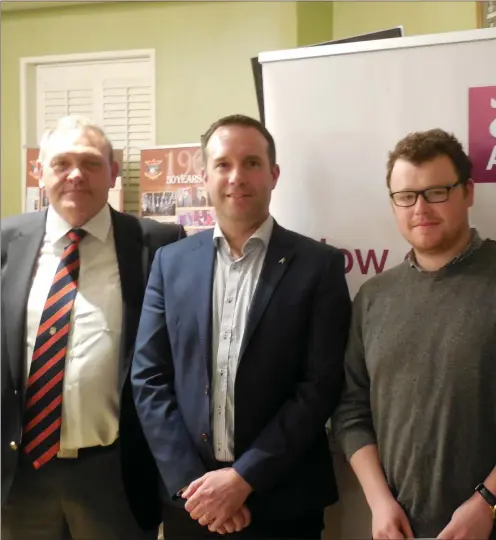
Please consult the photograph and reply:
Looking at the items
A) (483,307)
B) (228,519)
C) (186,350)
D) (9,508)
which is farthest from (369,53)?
(9,508)

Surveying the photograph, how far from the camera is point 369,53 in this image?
1683 millimetres

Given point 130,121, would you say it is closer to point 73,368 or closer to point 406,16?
point 406,16

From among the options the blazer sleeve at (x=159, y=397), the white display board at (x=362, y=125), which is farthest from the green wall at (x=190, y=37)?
the blazer sleeve at (x=159, y=397)

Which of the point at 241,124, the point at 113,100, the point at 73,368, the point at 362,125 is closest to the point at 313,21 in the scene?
the point at 113,100

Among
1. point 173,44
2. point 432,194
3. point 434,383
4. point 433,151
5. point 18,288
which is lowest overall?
point 434,383

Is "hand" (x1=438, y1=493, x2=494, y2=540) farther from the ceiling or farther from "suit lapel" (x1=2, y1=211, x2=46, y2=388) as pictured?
the ceiling

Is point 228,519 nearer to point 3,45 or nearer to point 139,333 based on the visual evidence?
point 139,333

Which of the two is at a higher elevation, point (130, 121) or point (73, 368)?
point (130, 121)

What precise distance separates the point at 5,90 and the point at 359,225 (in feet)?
10.1

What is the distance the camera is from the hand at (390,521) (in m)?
1.24

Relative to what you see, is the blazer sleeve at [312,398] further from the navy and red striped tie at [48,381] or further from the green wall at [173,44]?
the green wall at [173,44]

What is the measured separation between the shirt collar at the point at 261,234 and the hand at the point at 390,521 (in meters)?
0.69

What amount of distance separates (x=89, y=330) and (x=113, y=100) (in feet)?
8.20

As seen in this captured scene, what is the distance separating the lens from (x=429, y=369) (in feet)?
4.02
